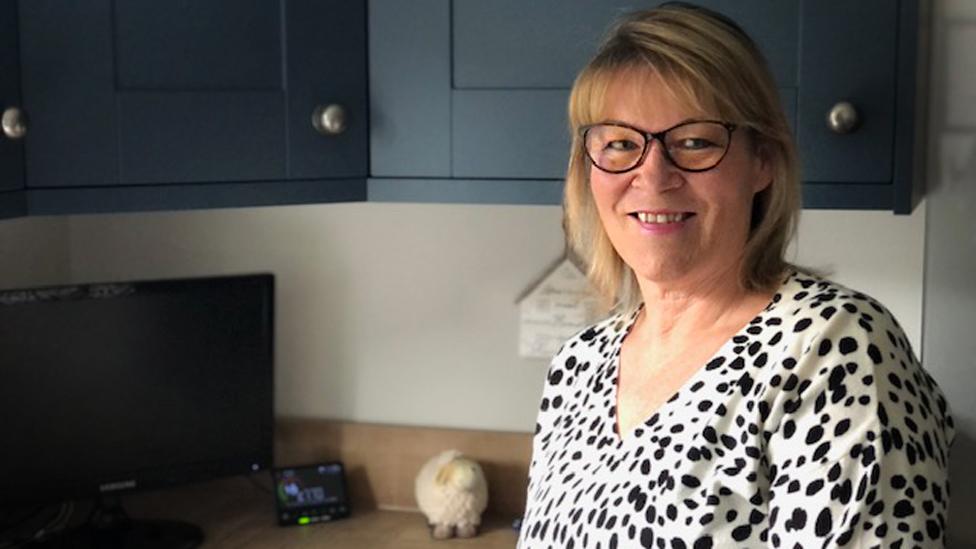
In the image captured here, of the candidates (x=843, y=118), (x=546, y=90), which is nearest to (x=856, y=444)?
(x=843, y=118)

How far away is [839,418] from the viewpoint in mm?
1306

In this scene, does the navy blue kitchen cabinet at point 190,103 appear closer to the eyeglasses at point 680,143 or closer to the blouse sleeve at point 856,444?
the eyeglasses at point 680,143

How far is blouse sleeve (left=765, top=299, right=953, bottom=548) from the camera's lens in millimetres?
1279

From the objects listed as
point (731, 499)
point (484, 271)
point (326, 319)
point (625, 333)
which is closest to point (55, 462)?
point (326, 319)

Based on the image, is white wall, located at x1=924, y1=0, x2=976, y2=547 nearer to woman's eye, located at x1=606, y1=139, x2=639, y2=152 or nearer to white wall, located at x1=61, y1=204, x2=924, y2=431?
white wall, located at x1=61, y1=204, x2=924, y2=431

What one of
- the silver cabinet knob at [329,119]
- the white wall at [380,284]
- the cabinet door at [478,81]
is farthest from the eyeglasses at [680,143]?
the white wall at [380,284]

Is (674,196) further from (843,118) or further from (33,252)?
(33,252)

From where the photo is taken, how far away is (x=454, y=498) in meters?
2.31

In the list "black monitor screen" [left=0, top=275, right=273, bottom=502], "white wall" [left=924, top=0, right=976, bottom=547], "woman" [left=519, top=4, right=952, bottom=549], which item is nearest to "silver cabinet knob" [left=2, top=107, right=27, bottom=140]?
"black monitor screen" [left=0, top=275, right=273, bottom=502]

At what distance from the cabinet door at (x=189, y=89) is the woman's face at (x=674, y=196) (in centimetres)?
61

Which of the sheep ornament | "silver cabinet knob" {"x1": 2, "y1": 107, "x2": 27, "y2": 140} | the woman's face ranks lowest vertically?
the sheep ornament

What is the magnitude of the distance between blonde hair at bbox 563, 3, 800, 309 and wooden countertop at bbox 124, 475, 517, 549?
927 mm

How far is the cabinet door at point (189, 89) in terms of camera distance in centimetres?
187

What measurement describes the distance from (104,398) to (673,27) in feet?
3.77
